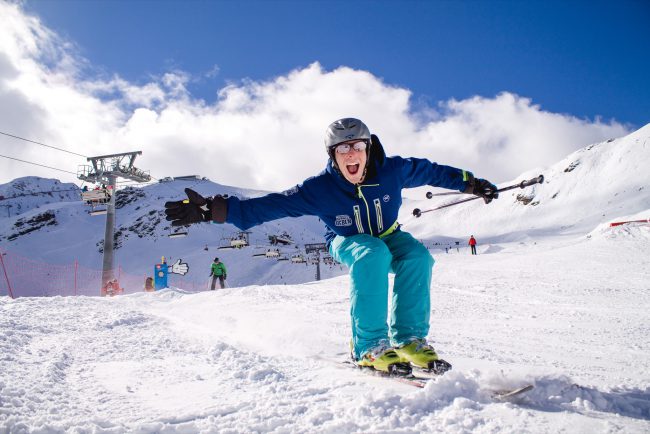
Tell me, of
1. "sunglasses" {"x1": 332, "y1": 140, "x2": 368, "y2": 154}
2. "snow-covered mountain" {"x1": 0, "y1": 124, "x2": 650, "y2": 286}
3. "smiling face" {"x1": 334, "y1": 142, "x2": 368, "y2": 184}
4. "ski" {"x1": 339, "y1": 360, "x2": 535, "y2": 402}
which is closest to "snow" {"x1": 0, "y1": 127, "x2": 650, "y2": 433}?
"ski" {"x1": 339, "y1": 360, "x2": 535, "y2": 402}

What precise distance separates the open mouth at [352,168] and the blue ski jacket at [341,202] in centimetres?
9

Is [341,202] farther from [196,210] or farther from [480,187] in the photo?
[480,187]

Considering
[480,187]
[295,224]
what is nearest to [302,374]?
[480,187]

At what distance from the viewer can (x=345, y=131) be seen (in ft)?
9.14

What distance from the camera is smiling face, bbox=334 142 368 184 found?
9.11 feet

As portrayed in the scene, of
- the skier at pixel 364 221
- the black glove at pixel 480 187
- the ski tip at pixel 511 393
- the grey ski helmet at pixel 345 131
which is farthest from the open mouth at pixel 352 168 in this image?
the ski tip at pixel 511 393

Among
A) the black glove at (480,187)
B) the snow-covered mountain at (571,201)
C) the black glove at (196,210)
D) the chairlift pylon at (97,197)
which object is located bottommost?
the black glove at (196,210)

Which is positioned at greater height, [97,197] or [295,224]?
[295,224]

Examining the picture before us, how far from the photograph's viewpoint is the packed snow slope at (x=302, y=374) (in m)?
1.39

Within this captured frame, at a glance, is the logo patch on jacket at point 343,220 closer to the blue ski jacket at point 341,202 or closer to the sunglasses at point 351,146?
the blue ski jacket at point 341,202

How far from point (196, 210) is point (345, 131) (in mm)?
1171

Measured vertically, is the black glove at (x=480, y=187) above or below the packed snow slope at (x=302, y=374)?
above

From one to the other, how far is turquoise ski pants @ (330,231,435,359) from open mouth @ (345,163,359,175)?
452 millimetres

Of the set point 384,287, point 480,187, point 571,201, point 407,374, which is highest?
point 571,201
